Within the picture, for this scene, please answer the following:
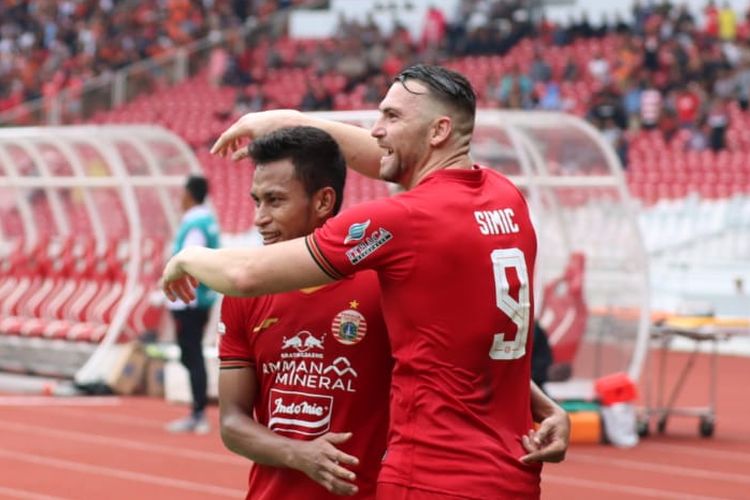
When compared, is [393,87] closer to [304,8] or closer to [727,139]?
[727,139]

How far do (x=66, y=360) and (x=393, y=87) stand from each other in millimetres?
13127

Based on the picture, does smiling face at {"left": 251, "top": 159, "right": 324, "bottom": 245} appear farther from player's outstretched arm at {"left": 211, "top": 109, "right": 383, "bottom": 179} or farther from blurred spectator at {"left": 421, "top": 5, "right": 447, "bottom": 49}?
blurred spectator at {"left": 421, "top": 5, "right": 447, "bottom": 49}

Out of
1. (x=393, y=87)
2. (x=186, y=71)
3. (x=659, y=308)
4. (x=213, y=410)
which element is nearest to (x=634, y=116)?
(x=659, y=308)

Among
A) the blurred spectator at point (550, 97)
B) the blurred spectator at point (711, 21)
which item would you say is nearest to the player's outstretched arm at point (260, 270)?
the blurred spectator at point (550, 97)

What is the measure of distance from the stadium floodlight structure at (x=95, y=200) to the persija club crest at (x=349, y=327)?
11952 millimetres

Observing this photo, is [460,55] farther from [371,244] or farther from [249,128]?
[371,244]

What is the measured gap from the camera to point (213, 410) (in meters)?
14.3

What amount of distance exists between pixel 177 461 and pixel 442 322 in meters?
7.79

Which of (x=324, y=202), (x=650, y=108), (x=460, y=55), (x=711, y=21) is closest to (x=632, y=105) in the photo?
(x=650, y=108)

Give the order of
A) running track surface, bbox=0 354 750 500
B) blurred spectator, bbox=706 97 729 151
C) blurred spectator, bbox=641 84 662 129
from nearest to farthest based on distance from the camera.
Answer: running track surface, bbox=0 354 750 500 < blurred spectator, bbox=706 97 729 151 < blurred spectator, bbox=641 84 662 129

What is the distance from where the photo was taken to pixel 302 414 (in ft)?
13.0

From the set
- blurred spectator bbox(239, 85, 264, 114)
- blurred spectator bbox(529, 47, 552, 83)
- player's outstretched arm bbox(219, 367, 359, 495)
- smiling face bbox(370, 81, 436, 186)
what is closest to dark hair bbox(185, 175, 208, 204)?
player's outstretched arm bbox(219, 367, 359, 495)

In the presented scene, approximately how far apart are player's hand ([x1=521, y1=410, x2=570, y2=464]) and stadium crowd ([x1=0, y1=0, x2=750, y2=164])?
21386mm

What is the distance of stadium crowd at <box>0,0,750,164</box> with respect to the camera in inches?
1065
